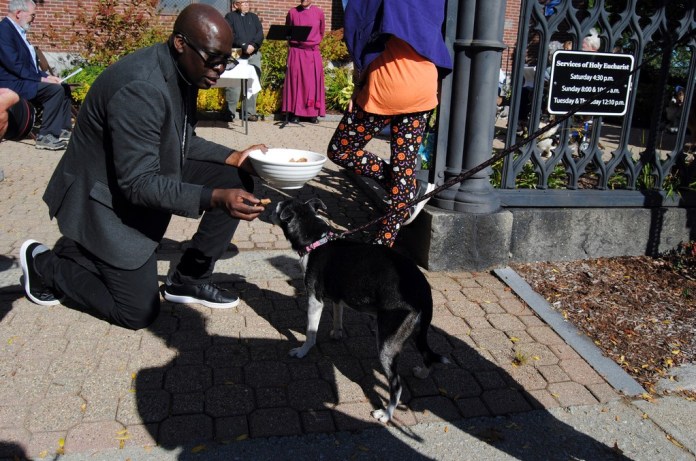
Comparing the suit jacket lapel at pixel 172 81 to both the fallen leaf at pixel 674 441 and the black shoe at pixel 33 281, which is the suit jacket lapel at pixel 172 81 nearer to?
the black shoe at pixel 33 281

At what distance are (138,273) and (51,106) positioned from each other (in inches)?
282

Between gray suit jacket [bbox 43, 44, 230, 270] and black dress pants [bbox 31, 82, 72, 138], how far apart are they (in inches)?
267

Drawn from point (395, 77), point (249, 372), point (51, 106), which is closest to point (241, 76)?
point (51, 106)

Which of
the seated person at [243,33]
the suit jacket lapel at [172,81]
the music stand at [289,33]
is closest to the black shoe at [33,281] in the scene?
the suit jacket lapel at [172,81]

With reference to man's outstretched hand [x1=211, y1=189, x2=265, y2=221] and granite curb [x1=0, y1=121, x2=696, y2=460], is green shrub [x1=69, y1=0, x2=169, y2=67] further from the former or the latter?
man's outstretched hand [x1=211, y1=189, x2=265, y2=221]

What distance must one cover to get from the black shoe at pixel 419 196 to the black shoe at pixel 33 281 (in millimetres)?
2673

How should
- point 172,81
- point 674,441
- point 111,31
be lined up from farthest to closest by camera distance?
point 111,31 → point 172,81 → point 674,441

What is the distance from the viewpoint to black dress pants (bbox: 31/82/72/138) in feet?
31.2

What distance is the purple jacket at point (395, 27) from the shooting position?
4.27 meters

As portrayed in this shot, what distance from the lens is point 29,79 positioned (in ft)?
30.6

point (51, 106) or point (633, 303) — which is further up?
point (51, 106)

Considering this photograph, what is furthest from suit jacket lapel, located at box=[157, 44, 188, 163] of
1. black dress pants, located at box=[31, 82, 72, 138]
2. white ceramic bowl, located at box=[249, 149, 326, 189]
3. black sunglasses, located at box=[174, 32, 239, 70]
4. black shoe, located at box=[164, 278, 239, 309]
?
black dress pants, located at box=[31, 82, 72, 138]

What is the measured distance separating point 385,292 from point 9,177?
21.6 feet

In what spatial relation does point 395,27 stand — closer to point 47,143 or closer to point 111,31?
point 47,143
